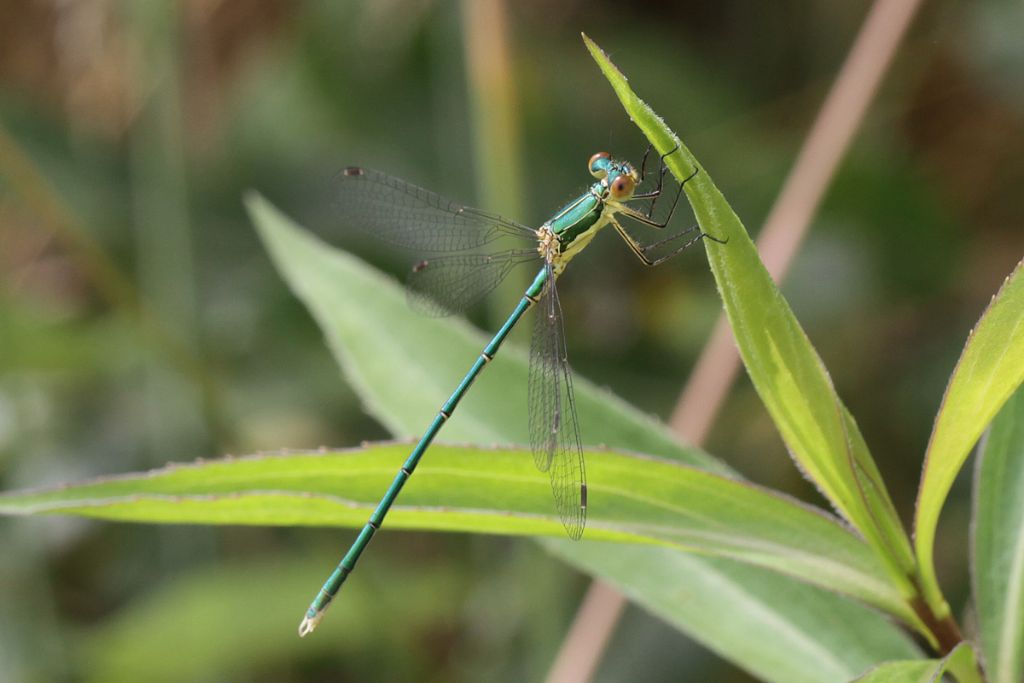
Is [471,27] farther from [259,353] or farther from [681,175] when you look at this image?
[681,175]

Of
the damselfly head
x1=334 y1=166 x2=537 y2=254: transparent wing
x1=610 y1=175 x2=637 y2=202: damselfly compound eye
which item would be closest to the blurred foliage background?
x1=334 y1=166 x2=537 y2=254: transparent wing

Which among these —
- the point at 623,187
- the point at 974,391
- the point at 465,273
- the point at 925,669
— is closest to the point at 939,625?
the point at 925,669

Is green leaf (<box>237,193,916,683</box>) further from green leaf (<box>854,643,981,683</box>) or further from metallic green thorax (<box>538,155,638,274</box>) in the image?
metallic green thorax (<box>538,155,638,274</box>)

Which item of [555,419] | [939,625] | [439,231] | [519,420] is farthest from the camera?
[439,231]

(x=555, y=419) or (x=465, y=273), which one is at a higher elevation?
(x=465, y=273)

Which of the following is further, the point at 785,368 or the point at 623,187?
the point at 623,187

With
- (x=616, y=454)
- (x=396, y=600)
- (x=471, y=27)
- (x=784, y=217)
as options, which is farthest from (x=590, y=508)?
(x=396, y=600)

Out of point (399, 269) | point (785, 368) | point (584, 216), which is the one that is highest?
point (584, 216)

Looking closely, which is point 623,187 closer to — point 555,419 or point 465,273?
point 465,273

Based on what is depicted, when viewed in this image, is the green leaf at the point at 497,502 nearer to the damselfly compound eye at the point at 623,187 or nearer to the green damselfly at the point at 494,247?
the green damselfly at the point at 494,247
